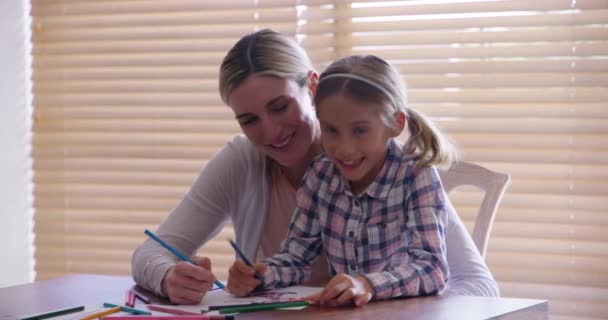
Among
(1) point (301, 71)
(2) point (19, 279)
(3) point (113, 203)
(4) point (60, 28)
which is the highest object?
(4) point (60, 28)

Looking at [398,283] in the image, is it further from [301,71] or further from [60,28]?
[60,28]

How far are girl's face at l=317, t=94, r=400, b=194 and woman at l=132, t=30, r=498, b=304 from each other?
0.57 ft

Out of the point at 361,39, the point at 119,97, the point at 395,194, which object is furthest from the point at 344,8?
the point at 395,194

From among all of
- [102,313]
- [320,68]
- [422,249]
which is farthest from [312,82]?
[320,68]

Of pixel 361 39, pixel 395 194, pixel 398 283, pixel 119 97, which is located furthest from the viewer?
pixel 119 97

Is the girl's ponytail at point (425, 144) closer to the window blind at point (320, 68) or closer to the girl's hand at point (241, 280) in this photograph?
the girl's hand at point (241, 280)

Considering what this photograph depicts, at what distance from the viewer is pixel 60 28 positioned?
11.5 feet

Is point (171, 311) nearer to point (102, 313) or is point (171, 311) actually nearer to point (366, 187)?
point (102, 313)

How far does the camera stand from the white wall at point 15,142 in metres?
3.51

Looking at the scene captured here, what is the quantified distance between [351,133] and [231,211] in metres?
0.52

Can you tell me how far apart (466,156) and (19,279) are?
1.88 m

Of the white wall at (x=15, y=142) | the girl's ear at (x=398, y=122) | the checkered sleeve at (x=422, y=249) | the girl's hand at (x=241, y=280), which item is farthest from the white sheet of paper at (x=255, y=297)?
the white wall at (x=15, y=142)

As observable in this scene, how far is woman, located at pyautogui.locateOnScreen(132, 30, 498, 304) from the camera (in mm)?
1762

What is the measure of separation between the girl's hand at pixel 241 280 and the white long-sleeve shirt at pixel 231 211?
1.01 feet
